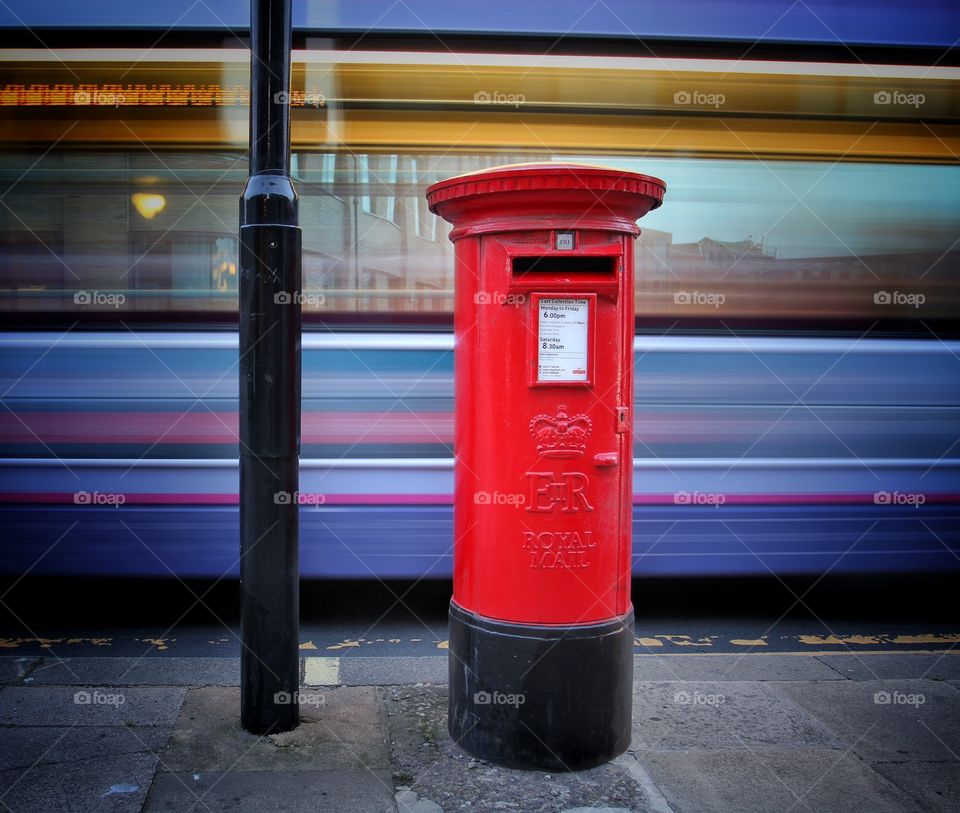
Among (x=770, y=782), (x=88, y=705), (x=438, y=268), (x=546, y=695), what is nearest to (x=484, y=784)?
(x=546, y=695)

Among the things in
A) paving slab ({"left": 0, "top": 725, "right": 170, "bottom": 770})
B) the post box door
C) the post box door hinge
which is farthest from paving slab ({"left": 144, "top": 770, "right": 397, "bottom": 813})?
the post box door hinge

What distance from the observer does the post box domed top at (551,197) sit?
3.05m

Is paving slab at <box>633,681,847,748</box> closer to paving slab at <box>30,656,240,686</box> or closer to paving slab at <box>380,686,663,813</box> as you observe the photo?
paving slab at <box>380,686,663,813</box>

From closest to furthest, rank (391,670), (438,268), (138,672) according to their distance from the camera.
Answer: (138,672)
(391,670)
(438,268)

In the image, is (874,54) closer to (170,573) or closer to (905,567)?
(905,567)

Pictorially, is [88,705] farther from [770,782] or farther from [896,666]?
[896,666]

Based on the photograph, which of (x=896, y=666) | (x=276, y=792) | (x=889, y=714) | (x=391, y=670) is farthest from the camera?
(x=896, y=666)

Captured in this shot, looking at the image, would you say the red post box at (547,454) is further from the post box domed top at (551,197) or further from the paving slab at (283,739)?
the paving slab at (283,739)

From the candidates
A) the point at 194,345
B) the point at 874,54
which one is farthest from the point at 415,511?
the point at 874,54

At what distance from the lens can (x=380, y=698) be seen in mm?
3834

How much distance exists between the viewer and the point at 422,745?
11.2ft

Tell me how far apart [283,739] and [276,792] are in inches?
14.7

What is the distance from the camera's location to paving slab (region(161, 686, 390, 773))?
3215mm

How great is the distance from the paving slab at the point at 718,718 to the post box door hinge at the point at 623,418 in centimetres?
120
